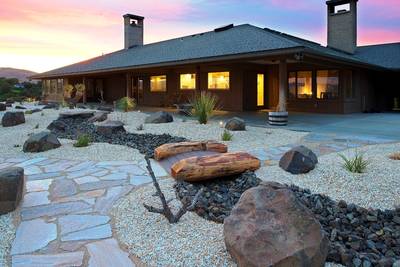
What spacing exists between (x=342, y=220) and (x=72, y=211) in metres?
2.79

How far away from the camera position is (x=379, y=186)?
4191mm

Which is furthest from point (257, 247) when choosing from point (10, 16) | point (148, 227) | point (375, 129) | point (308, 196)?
point (10, 16)

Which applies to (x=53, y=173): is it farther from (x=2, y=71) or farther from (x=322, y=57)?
(x=2, y=71)

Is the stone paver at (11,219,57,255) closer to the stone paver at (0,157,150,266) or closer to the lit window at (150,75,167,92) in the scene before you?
the stone paver at (0,157,150,266)

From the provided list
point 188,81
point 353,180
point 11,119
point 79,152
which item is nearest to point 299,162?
point 353,180

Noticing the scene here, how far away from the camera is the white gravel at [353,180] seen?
12.8 feet

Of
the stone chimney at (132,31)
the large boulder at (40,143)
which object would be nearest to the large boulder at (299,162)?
the large boulder at (40,143)

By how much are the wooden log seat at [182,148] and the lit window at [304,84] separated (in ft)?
34.0

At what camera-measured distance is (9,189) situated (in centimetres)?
347

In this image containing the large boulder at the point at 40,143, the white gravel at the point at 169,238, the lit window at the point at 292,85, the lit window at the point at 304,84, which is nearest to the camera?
the white gravel at the point at 169,238

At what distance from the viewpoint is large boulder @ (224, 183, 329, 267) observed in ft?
7.27

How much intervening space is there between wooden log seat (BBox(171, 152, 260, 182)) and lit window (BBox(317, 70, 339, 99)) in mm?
11271

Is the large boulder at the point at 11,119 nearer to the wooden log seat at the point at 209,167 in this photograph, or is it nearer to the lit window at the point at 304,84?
the wooden log seat at the point at 209,167

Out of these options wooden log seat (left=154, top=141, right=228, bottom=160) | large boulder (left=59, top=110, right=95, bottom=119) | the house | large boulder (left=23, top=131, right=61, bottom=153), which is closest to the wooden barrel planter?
the house
